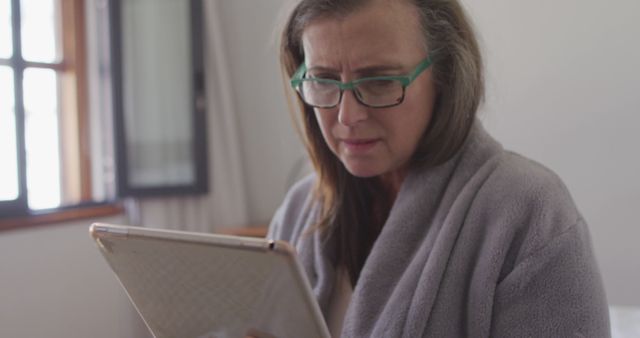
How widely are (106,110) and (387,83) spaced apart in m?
2.03

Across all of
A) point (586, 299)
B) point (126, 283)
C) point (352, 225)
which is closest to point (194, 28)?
point (352, 225)

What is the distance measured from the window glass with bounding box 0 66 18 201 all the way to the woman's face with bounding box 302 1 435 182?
170cm

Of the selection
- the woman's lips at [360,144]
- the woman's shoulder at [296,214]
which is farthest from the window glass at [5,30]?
the woman's lips at [360,144]

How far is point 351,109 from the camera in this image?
0.87m

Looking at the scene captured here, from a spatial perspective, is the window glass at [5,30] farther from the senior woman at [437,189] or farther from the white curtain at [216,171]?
the senior woman at [437,189]

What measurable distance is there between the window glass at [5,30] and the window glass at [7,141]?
0.22ft

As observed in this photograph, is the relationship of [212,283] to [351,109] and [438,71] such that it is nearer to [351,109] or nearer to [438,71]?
[351,109]

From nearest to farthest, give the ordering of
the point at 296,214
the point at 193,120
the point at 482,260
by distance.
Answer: the point at 482,260, the point at 296,214, the point at 193,120

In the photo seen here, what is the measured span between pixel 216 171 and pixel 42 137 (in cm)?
78

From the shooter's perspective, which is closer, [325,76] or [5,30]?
[325,76]

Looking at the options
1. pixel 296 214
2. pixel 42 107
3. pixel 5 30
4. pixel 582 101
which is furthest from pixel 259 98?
pixel 296 214

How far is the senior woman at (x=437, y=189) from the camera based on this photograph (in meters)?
0.75

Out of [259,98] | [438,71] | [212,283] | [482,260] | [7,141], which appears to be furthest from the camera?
[259,98]

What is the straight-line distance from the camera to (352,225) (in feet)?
3.58
